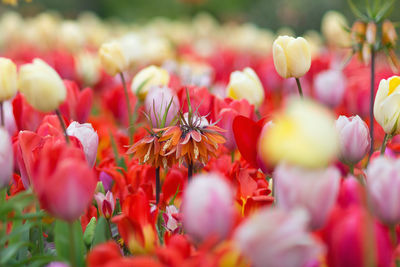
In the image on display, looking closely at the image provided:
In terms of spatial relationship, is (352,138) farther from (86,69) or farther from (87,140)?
(86,69)

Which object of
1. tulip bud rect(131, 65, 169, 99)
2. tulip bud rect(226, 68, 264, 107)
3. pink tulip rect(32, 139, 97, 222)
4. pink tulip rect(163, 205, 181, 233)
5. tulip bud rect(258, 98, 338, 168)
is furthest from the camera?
tulip bud rect(131, 65, 169, 99)

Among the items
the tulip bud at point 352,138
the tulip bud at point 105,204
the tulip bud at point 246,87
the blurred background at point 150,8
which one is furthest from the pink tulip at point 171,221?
the blurred background at point 150,8

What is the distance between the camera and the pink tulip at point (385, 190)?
24.3 inches

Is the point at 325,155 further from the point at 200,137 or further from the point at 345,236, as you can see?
the point at 200,137

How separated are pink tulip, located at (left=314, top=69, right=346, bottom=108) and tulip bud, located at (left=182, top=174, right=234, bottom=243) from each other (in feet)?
3.87

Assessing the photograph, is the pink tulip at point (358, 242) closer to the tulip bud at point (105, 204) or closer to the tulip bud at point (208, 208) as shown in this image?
the tulip bud at point (208, 208)

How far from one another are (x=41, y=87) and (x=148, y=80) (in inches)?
23.6

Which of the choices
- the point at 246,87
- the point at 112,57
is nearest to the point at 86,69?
the point at 112,57

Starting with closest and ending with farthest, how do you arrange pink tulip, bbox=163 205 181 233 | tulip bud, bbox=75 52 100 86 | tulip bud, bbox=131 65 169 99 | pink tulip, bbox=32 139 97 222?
pink tulip, bbox=32 139 97 222 → pink tulip, bbox=163 205 181 233 → tulip bud, bbox=131 65 169 99 → tulip bud, bbox=75 52 100 86

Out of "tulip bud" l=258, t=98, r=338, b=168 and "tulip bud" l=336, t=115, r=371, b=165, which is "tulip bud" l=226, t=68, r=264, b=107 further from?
"tulip bud" l=258, t=98, r=338, b=168

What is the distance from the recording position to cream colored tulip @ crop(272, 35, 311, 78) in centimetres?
99

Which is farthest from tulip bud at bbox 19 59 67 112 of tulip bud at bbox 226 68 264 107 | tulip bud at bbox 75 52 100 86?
tulip bud at bbox 75 52 100 86

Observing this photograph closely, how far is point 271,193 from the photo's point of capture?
93cm

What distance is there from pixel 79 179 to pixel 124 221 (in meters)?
0.14
